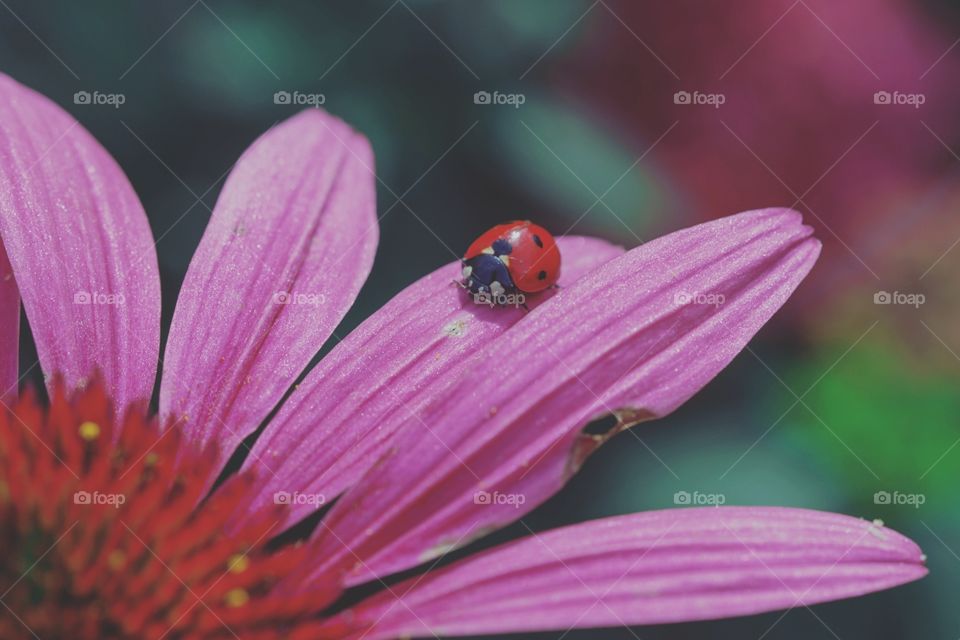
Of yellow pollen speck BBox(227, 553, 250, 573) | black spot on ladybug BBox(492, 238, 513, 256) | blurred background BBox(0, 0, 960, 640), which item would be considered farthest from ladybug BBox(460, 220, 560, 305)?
yellow pollen speck BBox(227, 553, 250, 573)

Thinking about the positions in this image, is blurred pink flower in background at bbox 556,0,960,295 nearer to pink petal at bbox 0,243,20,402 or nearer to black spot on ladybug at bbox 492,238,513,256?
black spot on ladybug at bbox 492,238,513,256

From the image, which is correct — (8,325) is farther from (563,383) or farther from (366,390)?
(563,383)

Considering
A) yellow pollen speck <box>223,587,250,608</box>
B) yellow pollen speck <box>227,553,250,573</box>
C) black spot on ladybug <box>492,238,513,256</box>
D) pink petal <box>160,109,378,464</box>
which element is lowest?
yellow pollen speck <box>223,587,250,608</box>

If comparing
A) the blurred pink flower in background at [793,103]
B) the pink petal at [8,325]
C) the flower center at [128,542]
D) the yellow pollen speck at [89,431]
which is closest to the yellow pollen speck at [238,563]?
the flower center at [128,542]

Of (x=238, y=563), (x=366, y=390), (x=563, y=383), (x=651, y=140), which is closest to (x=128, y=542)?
(x=238, y=563)

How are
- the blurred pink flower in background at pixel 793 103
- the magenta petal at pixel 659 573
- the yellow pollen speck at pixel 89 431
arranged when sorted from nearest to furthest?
the magenta petal at pixel 659 573 < the yellow pollen speck at pixel 89 431 < the blurred pink flower in background at pixel 793 103

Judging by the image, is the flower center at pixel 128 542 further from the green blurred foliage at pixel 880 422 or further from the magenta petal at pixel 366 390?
the green blurred foliage at pixel 880 422
